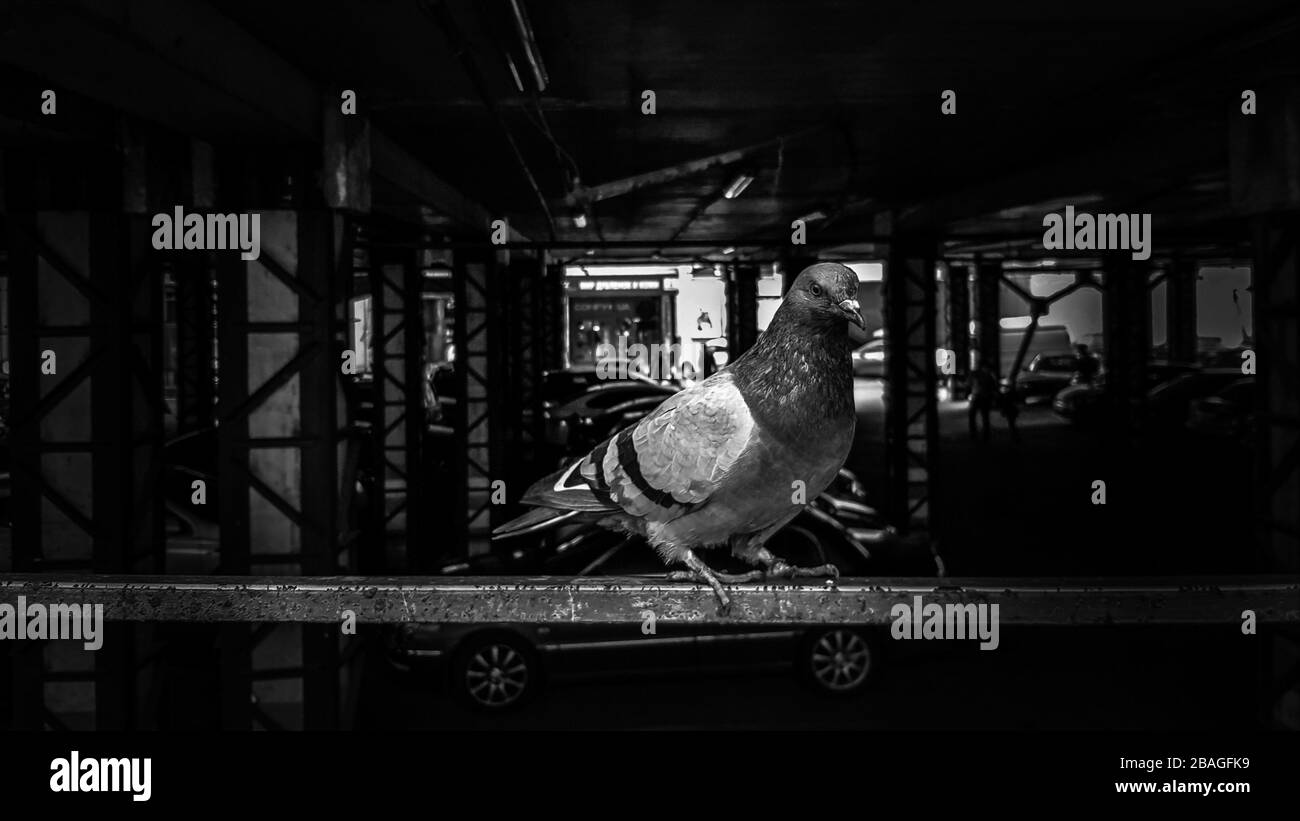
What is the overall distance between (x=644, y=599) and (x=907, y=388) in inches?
493

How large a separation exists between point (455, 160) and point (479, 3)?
18.5ft

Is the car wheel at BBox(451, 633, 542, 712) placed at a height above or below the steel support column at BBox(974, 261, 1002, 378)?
below

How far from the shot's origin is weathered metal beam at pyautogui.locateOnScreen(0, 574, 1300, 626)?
275cm

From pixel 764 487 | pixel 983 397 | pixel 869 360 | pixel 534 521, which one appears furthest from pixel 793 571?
pixel 869 360

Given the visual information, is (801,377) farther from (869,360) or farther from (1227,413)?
(869,360)

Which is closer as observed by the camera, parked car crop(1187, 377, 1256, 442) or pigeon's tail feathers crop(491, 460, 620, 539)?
pigeon's tail feathers crop(491, 460, 620, 539)

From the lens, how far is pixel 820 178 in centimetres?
1298

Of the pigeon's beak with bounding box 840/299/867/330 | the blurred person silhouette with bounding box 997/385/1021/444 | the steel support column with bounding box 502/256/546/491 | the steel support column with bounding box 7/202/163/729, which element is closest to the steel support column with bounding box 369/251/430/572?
the steel support column with bounding box 502/256/546/491

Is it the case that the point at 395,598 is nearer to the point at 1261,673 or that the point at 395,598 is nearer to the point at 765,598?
the point at 765,598

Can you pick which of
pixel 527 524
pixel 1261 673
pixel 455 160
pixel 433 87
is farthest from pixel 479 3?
pixel 1261 673

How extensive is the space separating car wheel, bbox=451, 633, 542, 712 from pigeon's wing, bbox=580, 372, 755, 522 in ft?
17.1

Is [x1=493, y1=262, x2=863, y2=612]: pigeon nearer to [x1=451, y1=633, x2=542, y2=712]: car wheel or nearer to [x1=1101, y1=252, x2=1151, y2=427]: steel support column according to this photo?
[x1=451, y1=633, x2=542, y2=712]: car wheel

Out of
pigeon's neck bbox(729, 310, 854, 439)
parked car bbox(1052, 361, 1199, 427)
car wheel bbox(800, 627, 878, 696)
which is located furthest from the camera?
parked car bbox(1052, 361, 1199, 427)

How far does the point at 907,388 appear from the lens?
14750 mm
